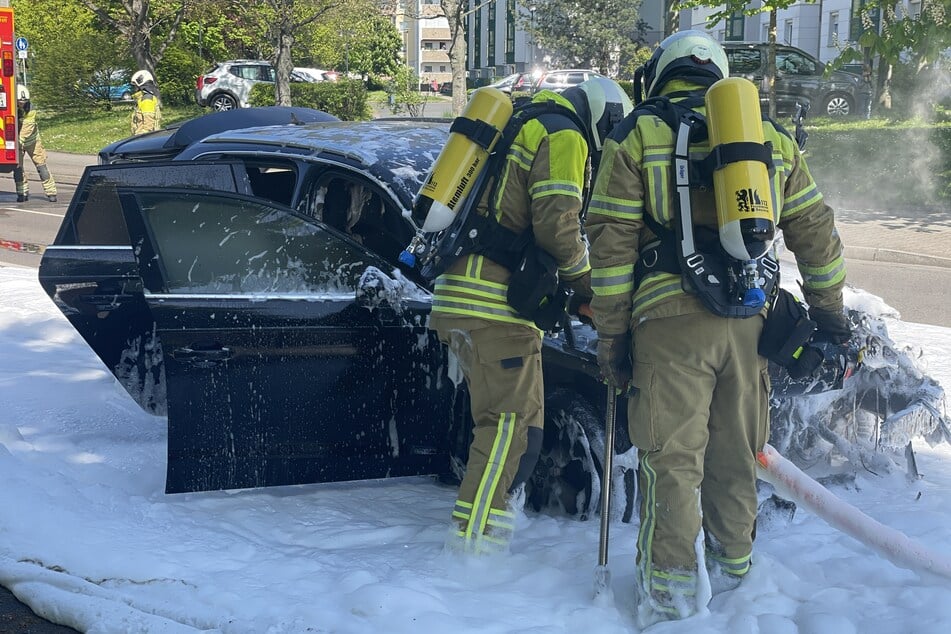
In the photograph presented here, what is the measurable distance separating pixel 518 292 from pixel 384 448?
3.08 feet

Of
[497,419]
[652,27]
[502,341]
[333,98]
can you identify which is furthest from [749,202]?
[652,27]

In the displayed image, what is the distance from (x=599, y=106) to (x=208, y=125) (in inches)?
148

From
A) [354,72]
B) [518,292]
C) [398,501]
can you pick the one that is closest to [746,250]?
[518,292]

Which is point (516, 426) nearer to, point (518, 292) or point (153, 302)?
point (518, 292)

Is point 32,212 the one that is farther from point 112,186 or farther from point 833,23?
point 833,23

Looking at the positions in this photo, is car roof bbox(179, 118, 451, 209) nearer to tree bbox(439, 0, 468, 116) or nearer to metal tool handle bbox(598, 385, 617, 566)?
metal tool handle bbox(598, 385, 617, 566)

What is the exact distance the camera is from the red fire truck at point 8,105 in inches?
543

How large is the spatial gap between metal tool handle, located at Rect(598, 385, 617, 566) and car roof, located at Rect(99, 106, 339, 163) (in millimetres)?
3503

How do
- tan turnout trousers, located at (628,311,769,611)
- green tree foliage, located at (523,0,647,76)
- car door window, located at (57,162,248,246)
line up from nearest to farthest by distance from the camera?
1. tan turnout trousers, located at (628,311,769,611)
2. car door window, located at (57,162,248,246)
3. green tree foliage, located at (523,0,647,76)

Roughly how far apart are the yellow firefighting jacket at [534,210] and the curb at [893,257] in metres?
8.05

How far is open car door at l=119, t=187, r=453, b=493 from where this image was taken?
380 centimetres

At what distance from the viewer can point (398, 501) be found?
13.7 feet

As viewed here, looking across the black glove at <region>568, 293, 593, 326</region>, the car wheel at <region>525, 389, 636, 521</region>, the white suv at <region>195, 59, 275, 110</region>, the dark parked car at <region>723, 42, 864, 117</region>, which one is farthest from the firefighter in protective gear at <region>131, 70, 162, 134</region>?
the black glove at <region>568, 293, 593, 326</region>

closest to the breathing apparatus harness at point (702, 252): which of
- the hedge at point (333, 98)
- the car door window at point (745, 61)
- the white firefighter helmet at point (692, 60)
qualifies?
the white firefighter helmet at point (692, 60)
